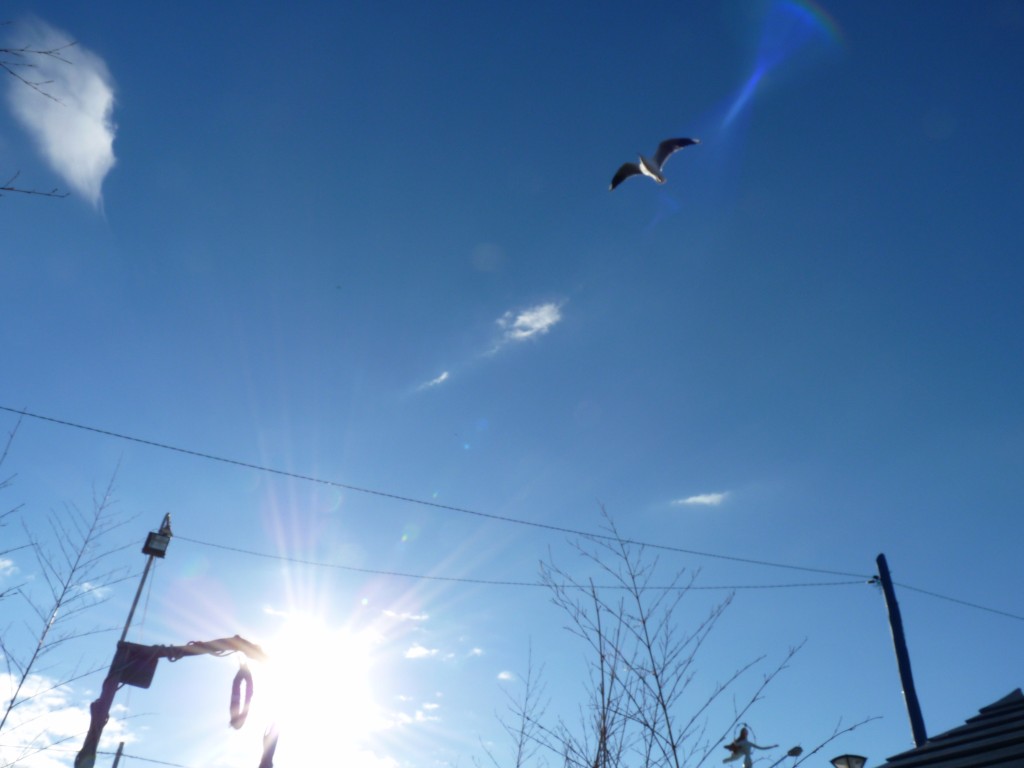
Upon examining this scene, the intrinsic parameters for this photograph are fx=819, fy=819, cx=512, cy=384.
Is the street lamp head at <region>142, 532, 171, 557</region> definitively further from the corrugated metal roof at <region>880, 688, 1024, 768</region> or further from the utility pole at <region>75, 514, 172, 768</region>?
the corrugated metal roof at <region>880, 688, 1024, 768</region>

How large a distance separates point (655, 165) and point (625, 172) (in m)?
0.41

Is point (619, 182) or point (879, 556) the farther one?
point (879, 556)

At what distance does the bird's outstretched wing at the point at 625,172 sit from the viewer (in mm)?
11000

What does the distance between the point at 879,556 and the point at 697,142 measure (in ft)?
27.3

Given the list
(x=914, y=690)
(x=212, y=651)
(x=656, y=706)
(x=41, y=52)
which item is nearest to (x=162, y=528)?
(x=212, y=651)

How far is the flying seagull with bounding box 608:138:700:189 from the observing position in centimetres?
1085

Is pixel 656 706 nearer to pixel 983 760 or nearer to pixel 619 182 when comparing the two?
pixel 983 760

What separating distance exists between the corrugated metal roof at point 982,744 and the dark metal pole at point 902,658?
8.83 m

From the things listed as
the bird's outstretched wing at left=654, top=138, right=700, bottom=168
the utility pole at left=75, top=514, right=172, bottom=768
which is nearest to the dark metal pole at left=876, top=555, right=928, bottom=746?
the bird's outstretched wing at left=654, top=138, right=700, bottom=168

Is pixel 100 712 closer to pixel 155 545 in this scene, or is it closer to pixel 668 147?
pixel 155 545

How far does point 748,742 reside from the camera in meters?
6.60

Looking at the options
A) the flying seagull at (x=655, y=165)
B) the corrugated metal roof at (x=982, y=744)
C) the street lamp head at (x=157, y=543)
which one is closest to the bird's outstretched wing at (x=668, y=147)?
the flying seagull at (x=655, y=165)

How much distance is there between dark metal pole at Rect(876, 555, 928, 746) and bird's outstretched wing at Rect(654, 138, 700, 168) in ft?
27.6

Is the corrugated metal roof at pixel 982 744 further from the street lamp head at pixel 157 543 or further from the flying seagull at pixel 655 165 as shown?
the street lamp head at pixel 157 543
